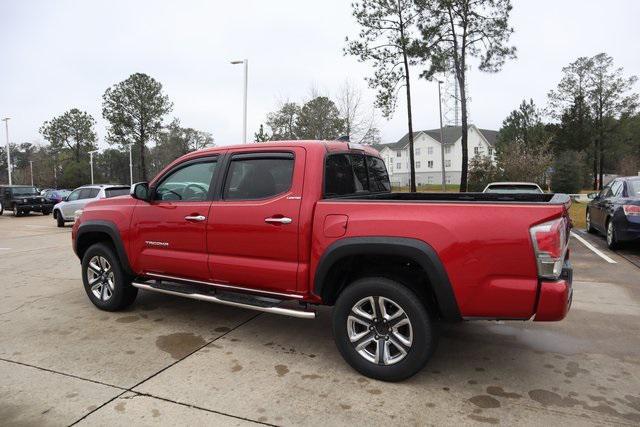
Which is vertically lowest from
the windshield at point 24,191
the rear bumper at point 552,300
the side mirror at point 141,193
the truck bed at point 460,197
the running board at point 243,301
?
the running board at point 243,301

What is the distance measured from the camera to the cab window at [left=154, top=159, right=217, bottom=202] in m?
4.47

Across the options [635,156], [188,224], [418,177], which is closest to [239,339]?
[188,224]

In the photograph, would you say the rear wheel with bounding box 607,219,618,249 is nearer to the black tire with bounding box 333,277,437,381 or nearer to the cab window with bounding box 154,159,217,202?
the black tire with bounding box 333,277,437,381

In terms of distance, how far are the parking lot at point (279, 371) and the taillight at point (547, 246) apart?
96cm

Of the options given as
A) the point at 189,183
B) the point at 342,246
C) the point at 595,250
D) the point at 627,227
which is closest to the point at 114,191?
the point at 189,183

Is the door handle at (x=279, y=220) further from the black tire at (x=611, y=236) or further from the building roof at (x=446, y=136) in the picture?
the building roof at (x=446, y=136)

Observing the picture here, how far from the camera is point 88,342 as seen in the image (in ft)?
14.3

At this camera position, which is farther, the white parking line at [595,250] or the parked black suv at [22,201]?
the parked black suv at [22,201]

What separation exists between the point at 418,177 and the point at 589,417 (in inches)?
2936

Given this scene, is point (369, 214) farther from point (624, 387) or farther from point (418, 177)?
point (418, 177)

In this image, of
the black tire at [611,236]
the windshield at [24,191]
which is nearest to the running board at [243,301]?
the black tire at [611,236]

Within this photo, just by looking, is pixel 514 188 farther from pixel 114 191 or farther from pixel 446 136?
pixel 446 136

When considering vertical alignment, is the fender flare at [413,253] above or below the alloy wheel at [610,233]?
above

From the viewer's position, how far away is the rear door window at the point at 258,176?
398cm
